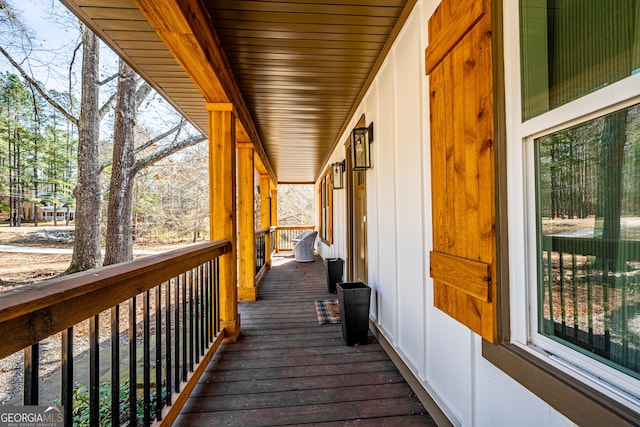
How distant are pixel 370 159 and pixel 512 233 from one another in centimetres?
207

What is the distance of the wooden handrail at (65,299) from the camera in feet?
2.25

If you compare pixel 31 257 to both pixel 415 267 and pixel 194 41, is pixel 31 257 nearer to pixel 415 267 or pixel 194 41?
pixel 194 41

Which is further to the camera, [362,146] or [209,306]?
[362,146]

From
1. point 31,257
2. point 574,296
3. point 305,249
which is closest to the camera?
point 574,296

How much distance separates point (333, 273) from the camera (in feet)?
14.2

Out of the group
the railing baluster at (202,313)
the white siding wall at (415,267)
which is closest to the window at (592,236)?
the white siding wall at (415,267)

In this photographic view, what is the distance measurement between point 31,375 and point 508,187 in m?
1.60

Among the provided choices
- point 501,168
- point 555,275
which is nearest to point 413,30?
point 501,168

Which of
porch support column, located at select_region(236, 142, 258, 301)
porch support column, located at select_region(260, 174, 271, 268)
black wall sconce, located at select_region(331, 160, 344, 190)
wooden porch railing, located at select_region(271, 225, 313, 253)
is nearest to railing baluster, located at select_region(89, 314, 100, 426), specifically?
porch support column, located at select_region(236, 142, 258, 301)

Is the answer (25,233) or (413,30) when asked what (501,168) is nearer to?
(413,30)

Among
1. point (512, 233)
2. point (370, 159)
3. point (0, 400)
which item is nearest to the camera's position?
point (512, 233)

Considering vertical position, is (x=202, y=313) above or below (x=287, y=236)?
above

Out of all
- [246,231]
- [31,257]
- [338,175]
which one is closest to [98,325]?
[246,231]

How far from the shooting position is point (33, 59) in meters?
5.62
